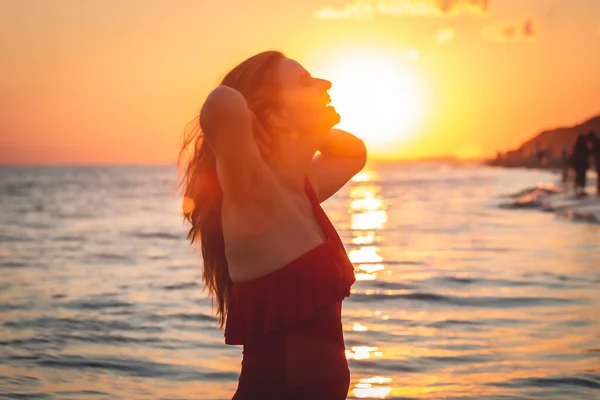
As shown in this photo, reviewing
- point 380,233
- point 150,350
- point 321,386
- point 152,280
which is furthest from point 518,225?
point 321,386

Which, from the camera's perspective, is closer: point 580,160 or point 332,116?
point 332,116

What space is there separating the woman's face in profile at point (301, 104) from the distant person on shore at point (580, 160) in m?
29.1

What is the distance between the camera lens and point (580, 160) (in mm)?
30391

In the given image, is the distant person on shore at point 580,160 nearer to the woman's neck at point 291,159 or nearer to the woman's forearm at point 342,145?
the woman's forearm at point 342,145

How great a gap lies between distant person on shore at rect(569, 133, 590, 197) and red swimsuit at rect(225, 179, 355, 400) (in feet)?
95.5

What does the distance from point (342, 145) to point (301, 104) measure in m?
0.52

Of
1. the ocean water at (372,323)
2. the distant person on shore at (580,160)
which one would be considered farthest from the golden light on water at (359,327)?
the distant person on shore at (580,160)

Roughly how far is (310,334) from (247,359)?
24 cm

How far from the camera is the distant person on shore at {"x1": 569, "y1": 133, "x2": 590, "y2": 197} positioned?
30.3 meters

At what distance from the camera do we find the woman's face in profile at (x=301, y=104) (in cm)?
276

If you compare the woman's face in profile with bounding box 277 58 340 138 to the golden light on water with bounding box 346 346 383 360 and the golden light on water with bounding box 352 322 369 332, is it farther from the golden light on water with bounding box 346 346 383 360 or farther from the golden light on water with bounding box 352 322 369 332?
the golden light on water with bounding box 352 322 369 332

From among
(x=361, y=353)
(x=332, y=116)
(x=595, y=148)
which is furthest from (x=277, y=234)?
(x=595, y=148)

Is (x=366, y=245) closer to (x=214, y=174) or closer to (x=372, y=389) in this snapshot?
(x=372, y=389)

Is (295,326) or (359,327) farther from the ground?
(295,326)
